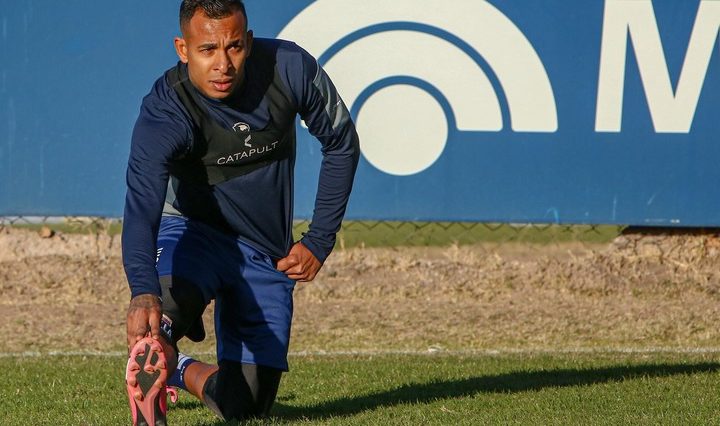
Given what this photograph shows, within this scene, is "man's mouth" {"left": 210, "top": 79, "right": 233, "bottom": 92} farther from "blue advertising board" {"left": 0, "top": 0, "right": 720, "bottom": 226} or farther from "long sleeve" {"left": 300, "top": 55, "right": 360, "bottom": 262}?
"blue advertising board" {"left": 0, "top": 0, "right": 720, "bottom": 226}

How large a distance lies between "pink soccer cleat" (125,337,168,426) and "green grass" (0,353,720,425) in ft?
3.84

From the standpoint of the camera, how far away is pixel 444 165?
32.1ft

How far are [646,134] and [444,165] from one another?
1.56 meters

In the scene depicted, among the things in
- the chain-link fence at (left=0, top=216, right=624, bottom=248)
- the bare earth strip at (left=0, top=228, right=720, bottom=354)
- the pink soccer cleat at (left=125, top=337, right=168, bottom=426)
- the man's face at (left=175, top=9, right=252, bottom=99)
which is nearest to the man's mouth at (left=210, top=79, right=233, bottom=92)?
the man's face at (left=175, top=9, right=252, bottom=99)

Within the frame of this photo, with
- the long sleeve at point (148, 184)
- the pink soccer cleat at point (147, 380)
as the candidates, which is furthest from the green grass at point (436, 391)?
the long sleeve at point (148, 184)

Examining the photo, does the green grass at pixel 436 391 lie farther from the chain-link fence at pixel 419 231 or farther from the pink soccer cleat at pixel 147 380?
the chain-link fence at pixel 419 231

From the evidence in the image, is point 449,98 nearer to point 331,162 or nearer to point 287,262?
point 331,162

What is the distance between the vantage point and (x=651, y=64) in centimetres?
970

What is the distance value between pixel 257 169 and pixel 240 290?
551 millimetres

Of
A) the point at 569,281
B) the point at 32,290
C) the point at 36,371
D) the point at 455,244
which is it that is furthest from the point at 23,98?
the point at 569,281

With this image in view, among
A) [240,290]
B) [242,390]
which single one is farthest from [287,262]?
[242,390]

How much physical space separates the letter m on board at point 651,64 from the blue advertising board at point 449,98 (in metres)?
0.01

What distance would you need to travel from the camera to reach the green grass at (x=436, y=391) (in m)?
5.93

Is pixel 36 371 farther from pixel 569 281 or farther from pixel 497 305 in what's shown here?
pixel 569 281
